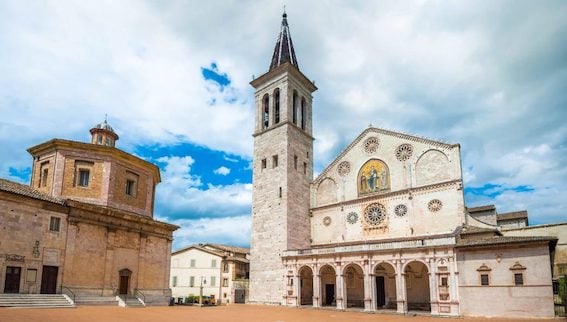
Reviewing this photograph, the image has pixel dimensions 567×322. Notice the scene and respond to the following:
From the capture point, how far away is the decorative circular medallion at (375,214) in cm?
3434

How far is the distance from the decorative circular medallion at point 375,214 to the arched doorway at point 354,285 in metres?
4.29

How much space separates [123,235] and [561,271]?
35200 mm

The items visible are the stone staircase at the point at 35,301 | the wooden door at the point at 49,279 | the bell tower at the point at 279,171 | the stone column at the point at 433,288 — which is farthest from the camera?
the bell tower at the point at 279,171

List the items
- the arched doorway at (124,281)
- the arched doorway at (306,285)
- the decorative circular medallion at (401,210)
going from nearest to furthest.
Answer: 1. the arched doorway at (124,281)
2. the decorative circular medallion at (401,210)
3. the arched doorway at (306,285)

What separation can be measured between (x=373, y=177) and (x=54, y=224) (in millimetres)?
25065

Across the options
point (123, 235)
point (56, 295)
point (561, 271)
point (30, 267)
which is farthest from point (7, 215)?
point (561, 271)

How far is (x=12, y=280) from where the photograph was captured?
21156 millimetres

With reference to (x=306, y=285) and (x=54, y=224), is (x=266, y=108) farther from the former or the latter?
(x=54, y=224)

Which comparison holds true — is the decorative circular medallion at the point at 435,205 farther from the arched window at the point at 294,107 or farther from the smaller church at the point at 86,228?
the smaller church at the point at 86,228

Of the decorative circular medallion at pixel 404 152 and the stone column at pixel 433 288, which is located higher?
the decorative circular medallion at pixel 404 152

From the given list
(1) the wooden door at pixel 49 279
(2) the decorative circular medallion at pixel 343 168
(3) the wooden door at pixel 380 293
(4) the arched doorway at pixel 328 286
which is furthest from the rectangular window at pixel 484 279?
(1) the wooden door at pixel 49 279

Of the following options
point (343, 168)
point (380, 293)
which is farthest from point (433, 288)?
point (343, 168)

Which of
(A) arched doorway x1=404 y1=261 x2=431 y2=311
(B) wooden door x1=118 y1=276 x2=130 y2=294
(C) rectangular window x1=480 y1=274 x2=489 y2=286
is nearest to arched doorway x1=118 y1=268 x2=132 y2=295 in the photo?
(B) wooden door x1=118 y1=276 x2=130 y2=294

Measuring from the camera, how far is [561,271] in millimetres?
33219
